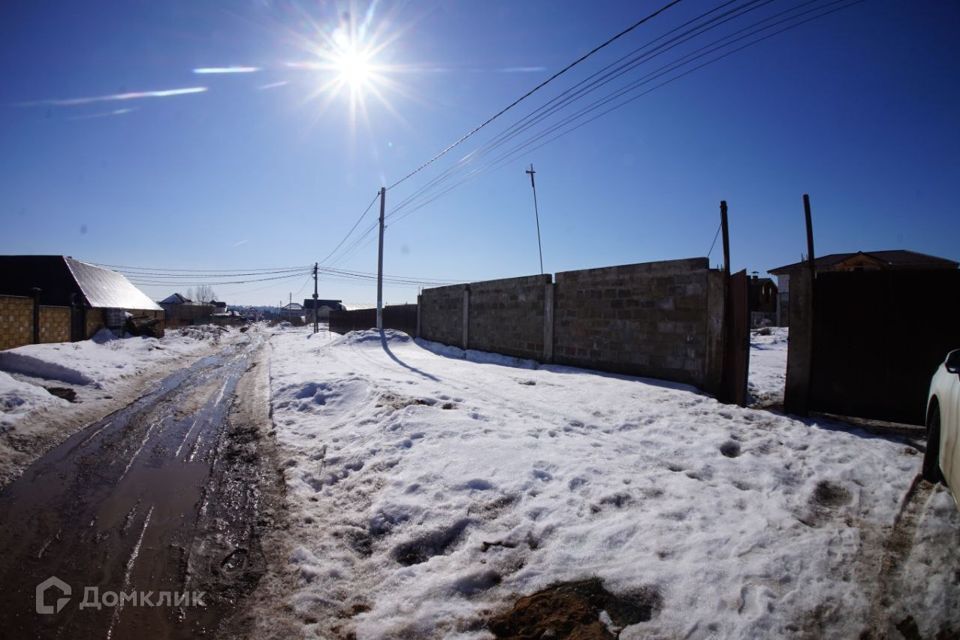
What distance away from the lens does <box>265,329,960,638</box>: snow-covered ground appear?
2309 mm

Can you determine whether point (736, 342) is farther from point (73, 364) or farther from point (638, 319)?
point (73, 364)

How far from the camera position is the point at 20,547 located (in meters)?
3.14

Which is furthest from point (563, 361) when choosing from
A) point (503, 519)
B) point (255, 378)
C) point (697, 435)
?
point (255, 378)

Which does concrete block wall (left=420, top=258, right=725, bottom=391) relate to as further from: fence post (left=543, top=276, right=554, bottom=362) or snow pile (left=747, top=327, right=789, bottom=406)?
snow pile (left=747, top=327, right=789, bottom=406)

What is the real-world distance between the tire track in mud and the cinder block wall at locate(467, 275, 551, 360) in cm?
804

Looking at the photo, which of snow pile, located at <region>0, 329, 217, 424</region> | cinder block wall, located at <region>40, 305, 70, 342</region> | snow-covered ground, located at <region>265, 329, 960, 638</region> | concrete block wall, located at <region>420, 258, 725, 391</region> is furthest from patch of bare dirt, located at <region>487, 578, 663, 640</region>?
cinder block wall, located at <region>40, 305, 70, 342</region>

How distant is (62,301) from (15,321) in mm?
11051

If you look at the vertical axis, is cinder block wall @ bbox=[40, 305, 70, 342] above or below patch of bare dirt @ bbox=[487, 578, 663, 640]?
above

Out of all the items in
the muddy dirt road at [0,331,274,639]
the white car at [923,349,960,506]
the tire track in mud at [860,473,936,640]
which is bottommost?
the muddy dirt road at [0,331,274,639]

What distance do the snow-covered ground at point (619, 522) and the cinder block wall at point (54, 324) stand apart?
17438 mm

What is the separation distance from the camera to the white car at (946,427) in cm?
272

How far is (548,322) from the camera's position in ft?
36.0

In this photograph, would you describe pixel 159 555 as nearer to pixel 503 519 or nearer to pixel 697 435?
pixel 503 519

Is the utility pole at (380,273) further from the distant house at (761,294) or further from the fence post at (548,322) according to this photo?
the distant house at (761,294)
